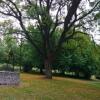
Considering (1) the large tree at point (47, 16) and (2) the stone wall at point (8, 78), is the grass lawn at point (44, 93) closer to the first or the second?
(2) the stone wall at point (8, 78)

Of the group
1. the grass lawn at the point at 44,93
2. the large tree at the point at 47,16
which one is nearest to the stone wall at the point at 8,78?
the grass lawn at the point at 44,93

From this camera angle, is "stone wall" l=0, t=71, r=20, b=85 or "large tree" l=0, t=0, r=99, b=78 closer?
"stone wall" l=0, t=71, r=20, b=85

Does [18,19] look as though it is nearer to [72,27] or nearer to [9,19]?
[9,19]

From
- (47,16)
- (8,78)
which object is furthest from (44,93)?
(47,16)

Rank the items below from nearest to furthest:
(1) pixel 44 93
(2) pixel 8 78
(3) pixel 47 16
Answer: (1) pixel 44 93 → (2) pixel 8 78 → (3) pixel 47 16

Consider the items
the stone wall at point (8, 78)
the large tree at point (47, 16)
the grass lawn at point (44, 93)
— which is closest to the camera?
the grass lawn at point (44, 93)

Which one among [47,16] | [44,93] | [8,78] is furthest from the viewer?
[47,16]

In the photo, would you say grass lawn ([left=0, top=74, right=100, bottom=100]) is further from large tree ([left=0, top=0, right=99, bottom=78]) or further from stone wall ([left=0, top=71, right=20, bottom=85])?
large tree ([left=0, top=0, right=99, bottom=78])

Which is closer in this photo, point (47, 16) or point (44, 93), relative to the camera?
point (44, 93)

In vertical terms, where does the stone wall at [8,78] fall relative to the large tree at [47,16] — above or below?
below

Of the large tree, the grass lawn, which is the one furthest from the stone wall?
the large tree

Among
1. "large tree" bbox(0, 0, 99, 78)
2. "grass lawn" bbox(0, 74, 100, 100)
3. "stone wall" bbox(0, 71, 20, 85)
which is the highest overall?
"large tree" bbox(0, 0, 99, 78)

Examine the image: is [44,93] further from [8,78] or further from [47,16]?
[47,16]

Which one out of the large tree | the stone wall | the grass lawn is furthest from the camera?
the large tree
